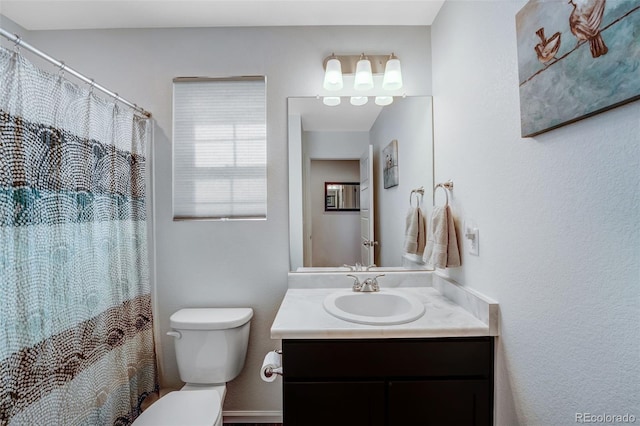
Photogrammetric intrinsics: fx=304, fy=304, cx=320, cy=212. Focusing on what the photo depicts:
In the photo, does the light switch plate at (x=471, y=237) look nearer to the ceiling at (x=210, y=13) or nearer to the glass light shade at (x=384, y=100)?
the glass light shade at (x=384, y=100)

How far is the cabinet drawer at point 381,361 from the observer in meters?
1.22

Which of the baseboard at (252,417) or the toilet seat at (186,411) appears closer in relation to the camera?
the toilet seat at (186,411)

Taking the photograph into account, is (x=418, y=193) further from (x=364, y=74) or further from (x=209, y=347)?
(x=209, y=347)

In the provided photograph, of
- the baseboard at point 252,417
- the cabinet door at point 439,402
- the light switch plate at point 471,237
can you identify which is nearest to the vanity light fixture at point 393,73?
the light switch plate at point 471,237

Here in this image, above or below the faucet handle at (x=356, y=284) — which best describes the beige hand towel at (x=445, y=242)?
above

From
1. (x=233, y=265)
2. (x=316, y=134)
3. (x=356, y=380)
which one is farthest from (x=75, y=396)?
(x=316, y=134)

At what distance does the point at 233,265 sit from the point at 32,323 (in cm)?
93

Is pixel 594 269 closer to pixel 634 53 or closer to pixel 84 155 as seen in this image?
pixel 634 53

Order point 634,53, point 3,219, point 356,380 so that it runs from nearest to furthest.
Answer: point 634,53 < point 3,219 < point 356,380

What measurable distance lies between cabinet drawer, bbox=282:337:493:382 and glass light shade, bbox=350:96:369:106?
134 cm

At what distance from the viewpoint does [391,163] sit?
73.2 inches

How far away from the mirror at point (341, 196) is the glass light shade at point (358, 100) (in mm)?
479

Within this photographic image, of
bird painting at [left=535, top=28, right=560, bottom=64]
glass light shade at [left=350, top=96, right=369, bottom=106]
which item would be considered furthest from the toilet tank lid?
bird painting at [left=535, top=28, right=560, bottom=64]

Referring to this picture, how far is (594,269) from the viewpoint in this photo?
759mm
